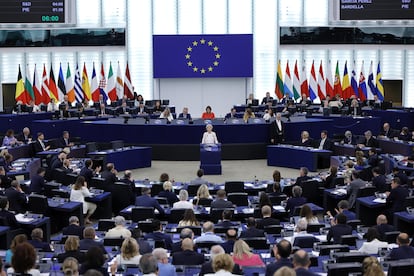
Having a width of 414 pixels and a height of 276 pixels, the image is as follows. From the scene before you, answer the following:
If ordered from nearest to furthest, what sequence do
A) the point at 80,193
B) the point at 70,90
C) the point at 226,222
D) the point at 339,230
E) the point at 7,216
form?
the point at 339,230 → the point at 226,222 → the point at 7,216 → the point at 80,193 → the point at 70,90

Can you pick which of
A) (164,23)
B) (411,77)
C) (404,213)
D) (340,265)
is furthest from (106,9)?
(340,265)

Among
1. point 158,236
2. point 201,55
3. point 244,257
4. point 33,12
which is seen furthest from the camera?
point 201,55

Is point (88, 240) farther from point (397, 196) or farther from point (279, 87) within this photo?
point (279, 87)

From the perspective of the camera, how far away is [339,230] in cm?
1380

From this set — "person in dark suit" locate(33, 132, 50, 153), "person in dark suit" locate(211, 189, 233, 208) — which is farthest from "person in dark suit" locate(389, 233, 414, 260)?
"person in dark suit" locate(33, 132, 50, 153)

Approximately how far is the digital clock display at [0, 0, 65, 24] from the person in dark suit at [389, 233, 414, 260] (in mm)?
20957

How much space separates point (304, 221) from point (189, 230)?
2.21 meters

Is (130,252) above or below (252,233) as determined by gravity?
above

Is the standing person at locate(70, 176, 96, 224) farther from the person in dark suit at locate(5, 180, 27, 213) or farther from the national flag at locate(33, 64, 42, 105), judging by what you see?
the national flag at locate(33, 64, 42, 105)

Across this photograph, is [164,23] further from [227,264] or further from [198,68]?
[227,264]

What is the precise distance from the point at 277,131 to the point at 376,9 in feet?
20.1

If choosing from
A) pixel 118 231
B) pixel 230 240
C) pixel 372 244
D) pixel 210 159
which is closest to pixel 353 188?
pixel 372 244

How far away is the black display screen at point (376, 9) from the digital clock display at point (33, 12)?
36.3 ft

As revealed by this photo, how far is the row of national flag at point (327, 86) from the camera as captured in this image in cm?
3747
